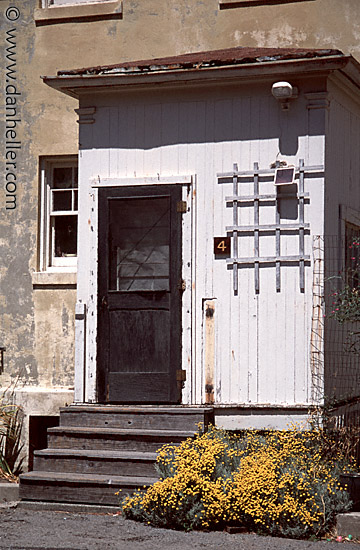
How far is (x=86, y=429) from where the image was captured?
9.56m

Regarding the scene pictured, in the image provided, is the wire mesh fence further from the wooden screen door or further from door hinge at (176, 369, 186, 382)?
the wooden screen door

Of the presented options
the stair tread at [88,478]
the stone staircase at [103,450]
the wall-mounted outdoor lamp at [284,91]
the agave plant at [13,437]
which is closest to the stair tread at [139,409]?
the stone staircase at [103,450]

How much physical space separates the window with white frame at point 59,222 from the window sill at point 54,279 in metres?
0.18

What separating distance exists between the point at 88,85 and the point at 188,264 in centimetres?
225

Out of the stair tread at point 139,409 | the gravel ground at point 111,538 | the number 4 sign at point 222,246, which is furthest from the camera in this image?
the number 4 sign at point 222,246

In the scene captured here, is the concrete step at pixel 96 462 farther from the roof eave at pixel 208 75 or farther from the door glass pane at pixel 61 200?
the roof eave at pixel 208 75

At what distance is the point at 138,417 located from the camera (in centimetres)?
957

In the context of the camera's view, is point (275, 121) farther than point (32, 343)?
No

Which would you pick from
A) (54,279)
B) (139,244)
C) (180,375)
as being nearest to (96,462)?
(180,375)

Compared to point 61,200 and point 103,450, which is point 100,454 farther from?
point 61,200

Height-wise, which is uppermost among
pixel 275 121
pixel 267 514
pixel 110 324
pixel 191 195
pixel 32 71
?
pixel 32 71

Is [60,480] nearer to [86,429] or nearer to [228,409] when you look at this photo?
[86,429]

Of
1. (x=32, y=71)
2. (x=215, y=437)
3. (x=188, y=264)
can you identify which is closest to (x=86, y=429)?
(x=215, y=437)

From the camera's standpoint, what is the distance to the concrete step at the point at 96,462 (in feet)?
29.4
